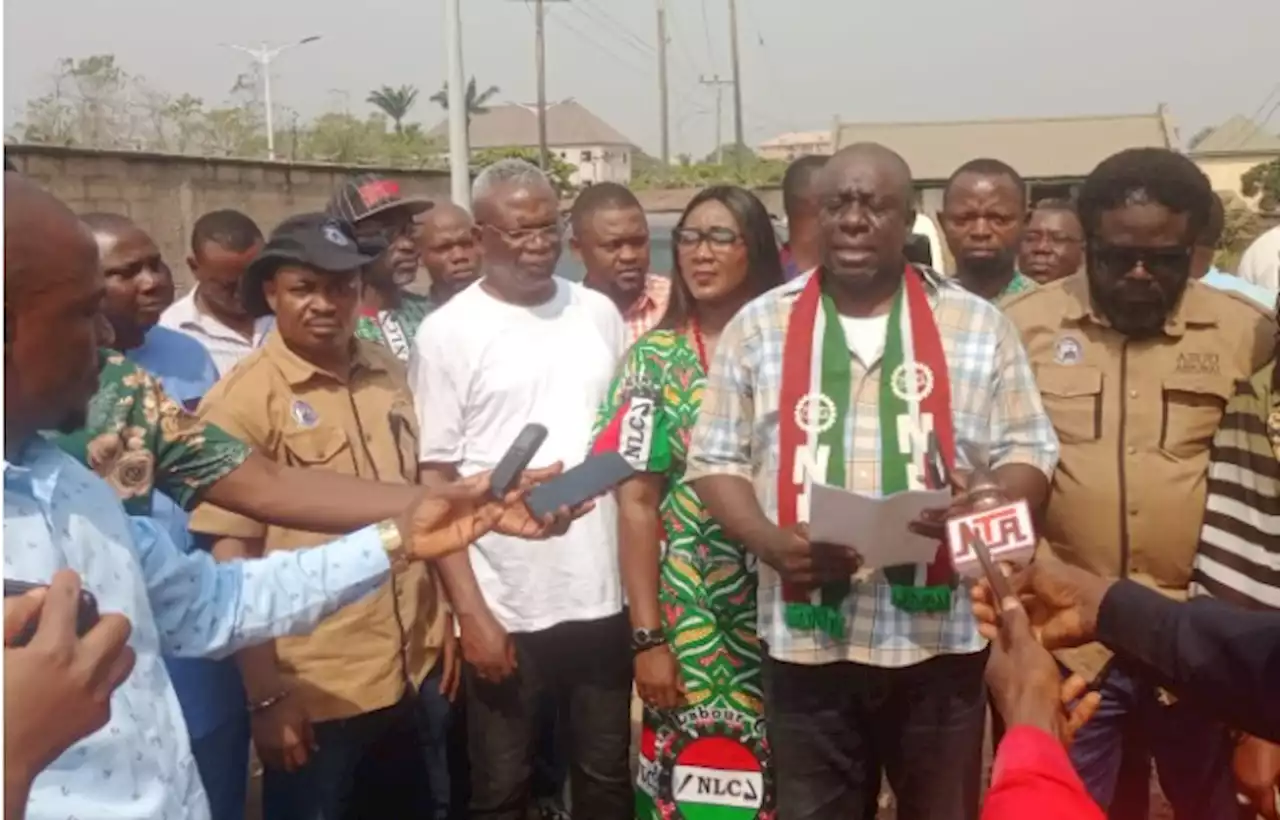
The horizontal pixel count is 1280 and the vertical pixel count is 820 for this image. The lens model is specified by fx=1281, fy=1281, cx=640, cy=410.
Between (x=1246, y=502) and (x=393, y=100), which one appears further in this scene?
(x=393, y=100)

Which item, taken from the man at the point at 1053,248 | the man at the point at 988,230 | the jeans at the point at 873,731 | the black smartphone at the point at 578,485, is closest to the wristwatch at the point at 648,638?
the jeans at the point at 873,731

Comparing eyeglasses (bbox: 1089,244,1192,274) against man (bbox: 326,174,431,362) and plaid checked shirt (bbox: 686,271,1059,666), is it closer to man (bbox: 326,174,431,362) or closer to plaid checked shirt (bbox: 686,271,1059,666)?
plaid checked shirt (bbox: 686,271,1059,666)

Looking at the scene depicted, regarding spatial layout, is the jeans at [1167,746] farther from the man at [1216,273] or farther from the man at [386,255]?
the man at [386,255]

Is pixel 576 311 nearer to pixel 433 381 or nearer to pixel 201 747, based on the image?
pixel 433 381

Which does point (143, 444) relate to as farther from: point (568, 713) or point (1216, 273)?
point (1216, 273)

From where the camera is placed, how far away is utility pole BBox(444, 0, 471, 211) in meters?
13.0

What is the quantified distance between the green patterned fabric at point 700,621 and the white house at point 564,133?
77.9 m

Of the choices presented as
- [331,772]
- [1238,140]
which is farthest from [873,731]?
[1238,140]

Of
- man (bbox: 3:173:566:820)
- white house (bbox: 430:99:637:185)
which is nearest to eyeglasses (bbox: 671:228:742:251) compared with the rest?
man (bbox: 3:173:566:820)

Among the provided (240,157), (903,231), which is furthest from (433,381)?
(240,157)

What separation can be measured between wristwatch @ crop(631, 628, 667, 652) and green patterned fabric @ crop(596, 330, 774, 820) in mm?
44

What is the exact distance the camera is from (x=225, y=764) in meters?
3.12

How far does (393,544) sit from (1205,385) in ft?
6.16

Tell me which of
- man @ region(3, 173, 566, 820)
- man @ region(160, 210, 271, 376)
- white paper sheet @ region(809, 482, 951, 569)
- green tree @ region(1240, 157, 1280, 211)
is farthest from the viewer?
green tree @ region(1240, 157, 1280, 211)
